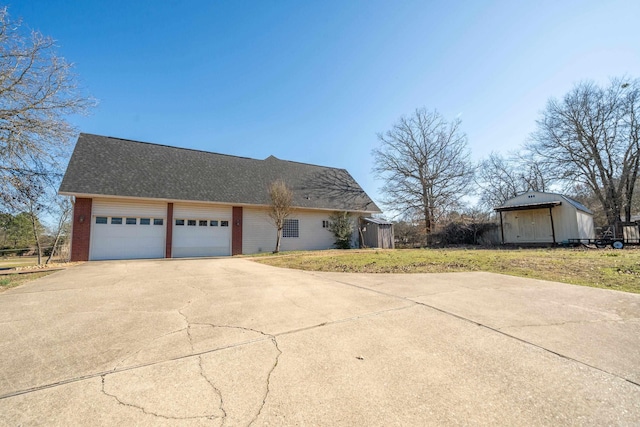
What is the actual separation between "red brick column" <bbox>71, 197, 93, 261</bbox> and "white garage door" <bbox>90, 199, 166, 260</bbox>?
23 centimetres

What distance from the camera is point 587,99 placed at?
23.7 m

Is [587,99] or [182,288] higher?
[587,99]

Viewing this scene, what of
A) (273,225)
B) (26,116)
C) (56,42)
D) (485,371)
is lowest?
(485,371)

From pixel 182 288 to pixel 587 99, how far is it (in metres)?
34.2

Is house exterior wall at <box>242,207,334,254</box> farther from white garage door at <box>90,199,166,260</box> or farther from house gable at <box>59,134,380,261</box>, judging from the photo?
white garage door at <box>90,199,166,260</box>

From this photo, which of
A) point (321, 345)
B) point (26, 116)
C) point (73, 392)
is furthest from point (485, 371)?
point (26, 116)

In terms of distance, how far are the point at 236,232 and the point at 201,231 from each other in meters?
2.10

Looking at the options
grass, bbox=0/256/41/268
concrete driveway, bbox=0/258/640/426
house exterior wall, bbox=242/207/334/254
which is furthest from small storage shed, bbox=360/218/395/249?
grass, bbox=0/256/41/268

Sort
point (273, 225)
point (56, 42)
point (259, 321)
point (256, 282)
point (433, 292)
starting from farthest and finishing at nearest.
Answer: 1. point (273, 225)
2. point (56, 42)
3. point (256, 282)
4. point (433, 292)
5. point (259, 321)

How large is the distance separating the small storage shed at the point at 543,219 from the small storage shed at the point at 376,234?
343 inches

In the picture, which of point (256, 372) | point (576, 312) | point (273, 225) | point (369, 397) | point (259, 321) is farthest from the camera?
point (273, 225)

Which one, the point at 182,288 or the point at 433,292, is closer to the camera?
the point at 433,292

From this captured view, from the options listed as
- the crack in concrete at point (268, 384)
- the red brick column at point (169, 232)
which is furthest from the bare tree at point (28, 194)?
the crack in concrete at point (268, 384)

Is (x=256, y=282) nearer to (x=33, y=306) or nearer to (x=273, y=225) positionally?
(x=33, y=306)
